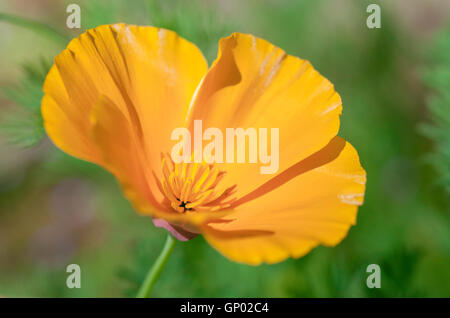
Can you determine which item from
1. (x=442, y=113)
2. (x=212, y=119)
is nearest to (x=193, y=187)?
(x=212, y=119)

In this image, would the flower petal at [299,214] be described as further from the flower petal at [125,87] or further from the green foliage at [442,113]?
the green foliage at [442,113]

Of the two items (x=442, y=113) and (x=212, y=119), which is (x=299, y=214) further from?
(x=442, y=113)

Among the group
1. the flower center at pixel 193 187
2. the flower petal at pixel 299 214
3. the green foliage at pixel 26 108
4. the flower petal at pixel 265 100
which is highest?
the green foliage at pixel 26 108

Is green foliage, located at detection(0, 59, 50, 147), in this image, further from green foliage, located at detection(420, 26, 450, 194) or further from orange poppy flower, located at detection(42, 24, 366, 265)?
green foliage, located at detection(420, 26, 450, 194)

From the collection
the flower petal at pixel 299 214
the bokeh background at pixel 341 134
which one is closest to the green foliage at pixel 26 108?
the bokeh background at pixel 341 134

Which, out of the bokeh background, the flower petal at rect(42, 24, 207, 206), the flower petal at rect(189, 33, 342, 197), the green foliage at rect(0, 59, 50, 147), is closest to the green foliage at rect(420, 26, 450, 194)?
the bokeh background

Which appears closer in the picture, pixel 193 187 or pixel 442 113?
pixel 193 187

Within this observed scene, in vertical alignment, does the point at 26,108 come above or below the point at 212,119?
above
